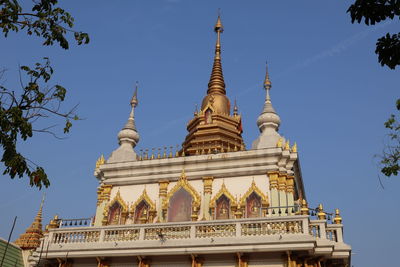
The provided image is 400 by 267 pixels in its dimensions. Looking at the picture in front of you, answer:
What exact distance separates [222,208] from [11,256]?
40.2 ft

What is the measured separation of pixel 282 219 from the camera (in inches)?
703

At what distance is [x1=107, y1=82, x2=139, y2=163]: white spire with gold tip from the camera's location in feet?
91.2

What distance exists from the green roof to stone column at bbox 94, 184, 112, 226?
16.3ft

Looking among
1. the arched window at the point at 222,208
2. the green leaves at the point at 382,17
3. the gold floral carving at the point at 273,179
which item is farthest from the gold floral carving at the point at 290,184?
the green leaves at the point at 382,17

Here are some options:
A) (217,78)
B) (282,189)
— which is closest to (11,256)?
(282,189)

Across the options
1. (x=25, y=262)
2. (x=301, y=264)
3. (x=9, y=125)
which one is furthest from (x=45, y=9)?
(x=25, y=262)

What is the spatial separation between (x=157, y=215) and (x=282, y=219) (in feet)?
27.4

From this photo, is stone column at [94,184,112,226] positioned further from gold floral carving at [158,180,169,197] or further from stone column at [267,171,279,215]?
stone column at [267,171,279,215]

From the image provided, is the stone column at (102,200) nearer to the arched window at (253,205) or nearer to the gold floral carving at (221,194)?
the gold floral carving at (221,194)

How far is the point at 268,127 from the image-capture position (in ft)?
86.7

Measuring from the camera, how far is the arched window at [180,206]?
23.7m

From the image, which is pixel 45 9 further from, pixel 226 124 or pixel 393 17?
pixel 226 124

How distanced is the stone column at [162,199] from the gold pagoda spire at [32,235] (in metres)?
19.7

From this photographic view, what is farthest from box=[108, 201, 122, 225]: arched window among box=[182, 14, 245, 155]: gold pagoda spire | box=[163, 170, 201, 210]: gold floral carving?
box=[182, 14, 245, 155]: gold pagoda spire
